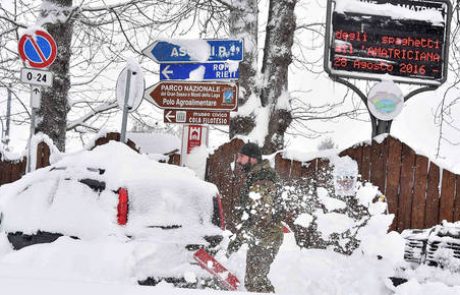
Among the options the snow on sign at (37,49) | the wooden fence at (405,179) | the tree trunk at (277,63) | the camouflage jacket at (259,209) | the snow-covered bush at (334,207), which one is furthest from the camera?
the tree trunk at (277,63)

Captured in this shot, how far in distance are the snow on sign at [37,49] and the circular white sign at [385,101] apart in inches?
205

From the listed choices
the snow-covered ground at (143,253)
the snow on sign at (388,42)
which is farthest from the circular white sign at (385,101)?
the snow-covered ground at (143,253)

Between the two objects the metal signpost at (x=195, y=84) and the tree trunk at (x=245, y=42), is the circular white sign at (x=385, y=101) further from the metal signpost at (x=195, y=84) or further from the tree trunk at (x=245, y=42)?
the metal signpost at (x=195, y=84)

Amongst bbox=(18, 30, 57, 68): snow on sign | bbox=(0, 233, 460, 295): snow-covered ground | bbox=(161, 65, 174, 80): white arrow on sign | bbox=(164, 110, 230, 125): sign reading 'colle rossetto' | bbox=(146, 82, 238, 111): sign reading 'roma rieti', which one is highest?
bbox=(18, 30, 57, 68): snow on sign

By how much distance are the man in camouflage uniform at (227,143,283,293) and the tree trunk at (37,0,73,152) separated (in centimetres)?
666

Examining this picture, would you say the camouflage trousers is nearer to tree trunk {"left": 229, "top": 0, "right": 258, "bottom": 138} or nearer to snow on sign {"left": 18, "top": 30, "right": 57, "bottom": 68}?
snow on sign {"left": 18, "top": 30, "right": 57, "bottom": 68}

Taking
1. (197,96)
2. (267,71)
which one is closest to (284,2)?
(267,71)

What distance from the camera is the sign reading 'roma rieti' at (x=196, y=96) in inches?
333

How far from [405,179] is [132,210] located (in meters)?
4.74

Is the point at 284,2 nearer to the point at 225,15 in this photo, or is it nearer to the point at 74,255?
the point at 225,15

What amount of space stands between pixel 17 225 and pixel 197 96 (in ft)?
10.7

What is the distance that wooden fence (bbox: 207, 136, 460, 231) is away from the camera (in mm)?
8383

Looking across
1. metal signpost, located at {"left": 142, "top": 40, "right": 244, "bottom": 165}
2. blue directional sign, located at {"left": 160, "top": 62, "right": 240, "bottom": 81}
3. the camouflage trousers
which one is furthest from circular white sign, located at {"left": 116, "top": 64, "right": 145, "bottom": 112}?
the camouflage trousers

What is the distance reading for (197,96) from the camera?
8.57 metres
